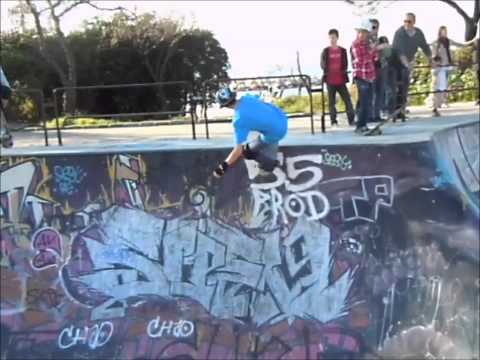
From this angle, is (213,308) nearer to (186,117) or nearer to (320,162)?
(320,162)

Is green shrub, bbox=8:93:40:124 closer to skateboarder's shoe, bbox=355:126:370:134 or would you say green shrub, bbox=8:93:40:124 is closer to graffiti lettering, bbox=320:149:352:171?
skateboarder's shoe, bbox=355:126:370:134

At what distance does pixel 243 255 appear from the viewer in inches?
351

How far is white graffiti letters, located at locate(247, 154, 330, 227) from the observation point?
8.70 m

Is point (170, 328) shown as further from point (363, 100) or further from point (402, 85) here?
point (402, 85)

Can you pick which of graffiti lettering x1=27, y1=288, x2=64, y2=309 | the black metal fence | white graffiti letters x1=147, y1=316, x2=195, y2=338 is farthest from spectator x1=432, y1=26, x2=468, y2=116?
graffiti lettering x1=27, y1=288, x2=64, y2=309

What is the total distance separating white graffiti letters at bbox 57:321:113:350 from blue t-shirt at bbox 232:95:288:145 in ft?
8.73

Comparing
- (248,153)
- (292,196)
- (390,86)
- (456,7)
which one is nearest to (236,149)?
(248,153)

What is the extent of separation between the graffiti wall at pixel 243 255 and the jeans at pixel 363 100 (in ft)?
4.18

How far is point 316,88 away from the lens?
11242 mm

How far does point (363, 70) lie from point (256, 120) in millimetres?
2425

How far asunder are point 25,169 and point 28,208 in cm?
48

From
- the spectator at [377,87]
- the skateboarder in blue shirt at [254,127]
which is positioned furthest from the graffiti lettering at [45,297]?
the spectator at [377,87]

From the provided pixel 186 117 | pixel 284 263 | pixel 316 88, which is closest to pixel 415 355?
pixel 284 263

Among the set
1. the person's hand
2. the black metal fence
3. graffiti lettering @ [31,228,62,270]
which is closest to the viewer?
the person's hand
